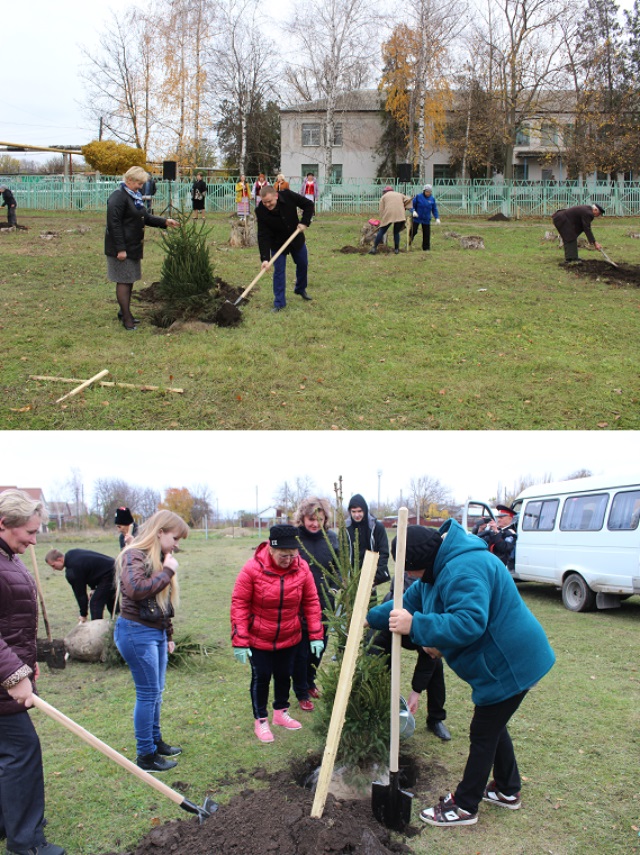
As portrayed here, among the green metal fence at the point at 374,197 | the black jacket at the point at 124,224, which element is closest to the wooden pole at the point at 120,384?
the black jacket at the point at 124,224

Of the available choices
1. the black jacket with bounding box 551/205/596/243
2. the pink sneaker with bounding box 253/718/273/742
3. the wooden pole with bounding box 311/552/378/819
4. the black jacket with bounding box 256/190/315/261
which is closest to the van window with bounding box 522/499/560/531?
the black jacket with bounding box 551/205/596/243

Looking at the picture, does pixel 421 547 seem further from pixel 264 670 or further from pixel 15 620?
pixel 15 620

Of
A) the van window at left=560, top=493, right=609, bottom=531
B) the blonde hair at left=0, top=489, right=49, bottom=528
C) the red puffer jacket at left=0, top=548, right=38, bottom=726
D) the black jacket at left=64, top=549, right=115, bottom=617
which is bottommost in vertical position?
the van window at left=560, top=493, right=609, bottom=531

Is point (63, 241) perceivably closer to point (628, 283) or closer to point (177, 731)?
point (628, 283)

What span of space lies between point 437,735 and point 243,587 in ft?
5.34

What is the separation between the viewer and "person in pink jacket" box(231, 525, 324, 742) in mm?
4547

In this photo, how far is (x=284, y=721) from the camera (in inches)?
191

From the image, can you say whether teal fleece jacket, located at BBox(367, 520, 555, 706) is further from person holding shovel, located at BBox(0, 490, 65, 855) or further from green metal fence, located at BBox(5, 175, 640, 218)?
green metal fence, located at BBox(5, 175, 640, 218)

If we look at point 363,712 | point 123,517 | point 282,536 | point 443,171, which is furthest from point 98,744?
point 443,171

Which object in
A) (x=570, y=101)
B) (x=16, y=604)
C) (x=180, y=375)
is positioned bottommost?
(x=16, y=604)

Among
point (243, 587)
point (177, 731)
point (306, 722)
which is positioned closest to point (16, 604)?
point (243, 587)

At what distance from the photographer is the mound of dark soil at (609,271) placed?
13344mm

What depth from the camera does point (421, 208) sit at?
16906 mm

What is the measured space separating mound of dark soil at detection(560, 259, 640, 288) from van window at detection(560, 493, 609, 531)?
4785mm
